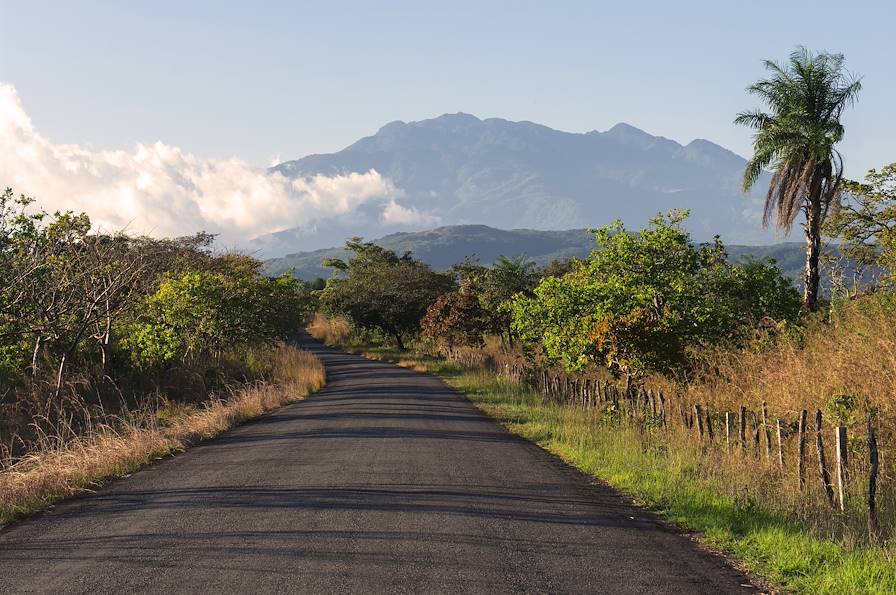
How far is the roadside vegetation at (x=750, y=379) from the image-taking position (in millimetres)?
8375

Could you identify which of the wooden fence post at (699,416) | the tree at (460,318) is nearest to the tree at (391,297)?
the tree at (460,318)

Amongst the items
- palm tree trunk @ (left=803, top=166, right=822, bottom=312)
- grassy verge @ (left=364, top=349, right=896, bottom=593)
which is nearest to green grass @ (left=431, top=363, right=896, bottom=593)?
grassy verge @ (left=364, top=349, right=896, bottom=593)

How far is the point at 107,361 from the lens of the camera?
2292cm

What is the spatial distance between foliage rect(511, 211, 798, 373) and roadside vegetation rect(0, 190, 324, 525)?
29.7 ft

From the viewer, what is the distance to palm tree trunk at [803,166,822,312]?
27078 mm

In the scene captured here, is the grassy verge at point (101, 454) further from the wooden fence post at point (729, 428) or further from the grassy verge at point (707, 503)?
the wooden fence post at point (729, 428)

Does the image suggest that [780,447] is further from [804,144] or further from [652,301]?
[804,144]

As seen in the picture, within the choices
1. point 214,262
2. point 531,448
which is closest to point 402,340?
point 214,262

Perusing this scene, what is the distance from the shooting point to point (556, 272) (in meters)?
75.6

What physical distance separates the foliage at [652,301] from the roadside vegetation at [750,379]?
44mm

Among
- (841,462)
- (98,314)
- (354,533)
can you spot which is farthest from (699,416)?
(98,314)

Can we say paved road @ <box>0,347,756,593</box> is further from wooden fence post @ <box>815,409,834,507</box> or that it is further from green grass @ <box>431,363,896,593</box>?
wooden fence post @ <box>815,409,834,507</box>

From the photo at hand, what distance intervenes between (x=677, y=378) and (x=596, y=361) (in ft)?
6.81

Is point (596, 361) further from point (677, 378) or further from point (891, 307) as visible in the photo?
point (891, 307)
